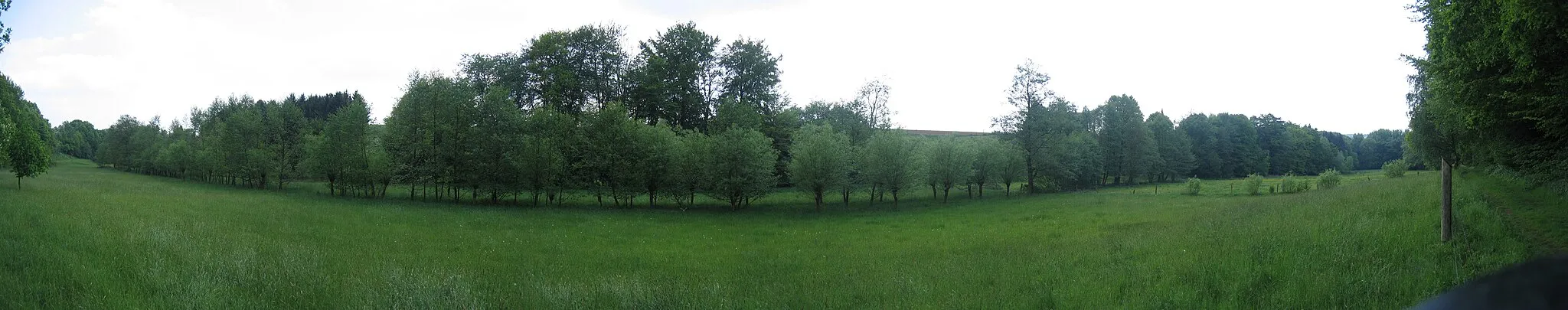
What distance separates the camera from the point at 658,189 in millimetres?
34406

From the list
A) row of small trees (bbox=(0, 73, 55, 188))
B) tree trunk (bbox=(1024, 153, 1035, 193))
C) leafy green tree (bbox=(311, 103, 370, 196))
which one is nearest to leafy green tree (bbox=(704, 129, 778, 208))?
leafy green tree (bbox=(311, 103, 370, 196))

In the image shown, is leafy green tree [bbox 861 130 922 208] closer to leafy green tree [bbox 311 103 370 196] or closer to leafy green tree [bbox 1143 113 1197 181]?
leafy green tree [bbox 311 103 370 196]

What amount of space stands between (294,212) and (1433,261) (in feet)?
99.6

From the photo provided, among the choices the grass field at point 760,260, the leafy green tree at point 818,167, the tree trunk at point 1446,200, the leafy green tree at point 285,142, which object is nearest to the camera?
the grass field at point 760,260

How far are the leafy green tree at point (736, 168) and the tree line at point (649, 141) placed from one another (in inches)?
3.5

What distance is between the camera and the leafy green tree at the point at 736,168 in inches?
1281

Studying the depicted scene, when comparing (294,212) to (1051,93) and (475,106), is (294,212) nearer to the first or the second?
(475,106)

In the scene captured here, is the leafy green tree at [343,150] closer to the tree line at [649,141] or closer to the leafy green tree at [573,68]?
the tree line at [649,141]

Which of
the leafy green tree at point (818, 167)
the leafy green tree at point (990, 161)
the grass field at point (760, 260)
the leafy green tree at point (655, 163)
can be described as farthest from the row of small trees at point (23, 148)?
the leafy green tree at point (990, 161)

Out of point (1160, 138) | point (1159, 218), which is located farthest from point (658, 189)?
point (1160, 138)

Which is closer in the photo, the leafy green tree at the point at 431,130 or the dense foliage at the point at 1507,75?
the dense foliage at the point at 1507,75

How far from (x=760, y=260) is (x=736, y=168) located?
734 inches

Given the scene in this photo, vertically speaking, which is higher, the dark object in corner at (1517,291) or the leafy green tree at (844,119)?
the leafy green tree at (844,119)

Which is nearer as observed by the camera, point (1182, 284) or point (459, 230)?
point (1182, 284)
